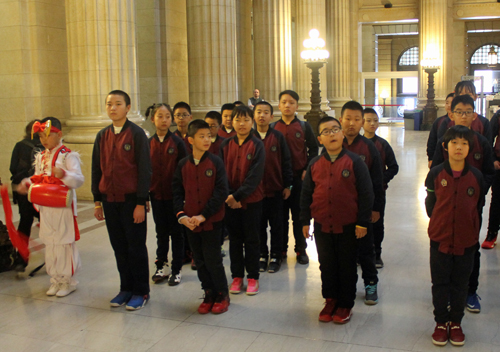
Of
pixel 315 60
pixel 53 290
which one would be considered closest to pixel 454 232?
pixel 53 290

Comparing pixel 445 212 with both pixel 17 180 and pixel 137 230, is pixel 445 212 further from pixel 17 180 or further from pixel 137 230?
pixel 17 180

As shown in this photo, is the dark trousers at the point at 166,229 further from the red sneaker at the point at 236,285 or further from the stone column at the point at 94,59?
the stone column at the point at 94,59

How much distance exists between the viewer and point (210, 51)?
1378 centimetres

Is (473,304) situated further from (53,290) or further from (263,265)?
(53,290)

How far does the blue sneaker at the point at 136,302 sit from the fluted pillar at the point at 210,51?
8.94m

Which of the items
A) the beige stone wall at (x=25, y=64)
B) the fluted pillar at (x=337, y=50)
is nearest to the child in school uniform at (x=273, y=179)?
the beige stone wall at (x=25, y=64)

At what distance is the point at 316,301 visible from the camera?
17.6 ft

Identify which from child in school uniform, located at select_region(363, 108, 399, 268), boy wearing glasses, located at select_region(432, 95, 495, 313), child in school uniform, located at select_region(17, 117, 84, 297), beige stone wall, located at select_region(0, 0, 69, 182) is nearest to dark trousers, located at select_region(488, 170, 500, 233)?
boy wearing glasses, located at select_region(432, 95, 495, 313)

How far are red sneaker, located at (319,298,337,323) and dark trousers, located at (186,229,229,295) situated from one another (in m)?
0.94

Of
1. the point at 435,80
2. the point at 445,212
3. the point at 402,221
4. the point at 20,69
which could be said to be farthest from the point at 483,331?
the point at 435,80

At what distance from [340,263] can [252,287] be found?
117cm

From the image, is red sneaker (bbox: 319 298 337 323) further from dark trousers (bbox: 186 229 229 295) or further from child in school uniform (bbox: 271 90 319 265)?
child in school uniform (bbox: 271 90 319 265)

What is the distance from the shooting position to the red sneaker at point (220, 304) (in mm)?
5086

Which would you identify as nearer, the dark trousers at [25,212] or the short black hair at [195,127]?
the short black hair at [195,127]
